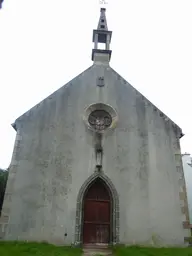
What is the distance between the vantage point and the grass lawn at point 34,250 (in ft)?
29.8

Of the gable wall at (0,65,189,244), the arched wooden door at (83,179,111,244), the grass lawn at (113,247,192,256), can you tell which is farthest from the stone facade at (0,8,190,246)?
the grass lawn at (113,247,192,256)

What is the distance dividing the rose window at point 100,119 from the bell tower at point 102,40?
4.24 meters

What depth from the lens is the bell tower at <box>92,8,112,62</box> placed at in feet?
55.1

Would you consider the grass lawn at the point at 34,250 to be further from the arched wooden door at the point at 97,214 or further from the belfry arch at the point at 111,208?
the arched wooden door at the point at 97,214

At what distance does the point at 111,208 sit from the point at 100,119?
4.78 meters

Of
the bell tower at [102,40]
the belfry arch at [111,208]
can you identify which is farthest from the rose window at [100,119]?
the bell tower at [102,40]

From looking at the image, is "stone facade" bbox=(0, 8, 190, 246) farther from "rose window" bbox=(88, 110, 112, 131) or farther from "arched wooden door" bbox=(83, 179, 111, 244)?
"arched wooden door" bbox=(83, 179, 111, 244)

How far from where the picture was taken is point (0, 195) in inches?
650

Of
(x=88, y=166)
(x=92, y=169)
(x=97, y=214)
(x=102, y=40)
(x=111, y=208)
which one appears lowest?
(x=97, y=214)

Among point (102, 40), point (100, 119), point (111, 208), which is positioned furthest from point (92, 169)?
point (102, 40)

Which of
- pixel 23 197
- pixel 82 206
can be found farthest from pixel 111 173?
pixel 23 197

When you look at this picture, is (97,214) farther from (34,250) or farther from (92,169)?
(34,250)

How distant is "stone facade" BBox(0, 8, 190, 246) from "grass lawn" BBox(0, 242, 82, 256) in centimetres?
59

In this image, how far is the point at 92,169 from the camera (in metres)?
12.4
